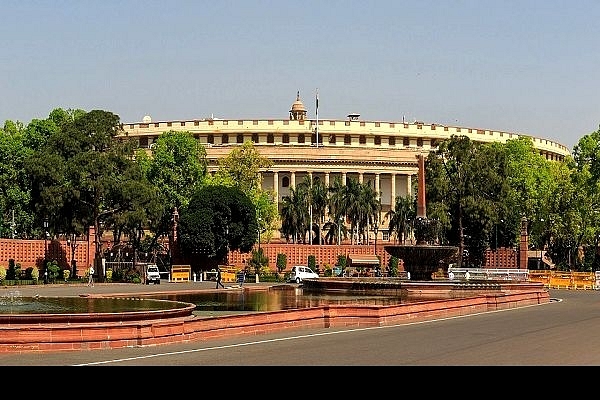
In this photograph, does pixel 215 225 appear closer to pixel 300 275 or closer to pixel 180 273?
pixel 180 273

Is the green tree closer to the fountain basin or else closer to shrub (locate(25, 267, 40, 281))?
shrub (locate(25, 267, 40, 281))

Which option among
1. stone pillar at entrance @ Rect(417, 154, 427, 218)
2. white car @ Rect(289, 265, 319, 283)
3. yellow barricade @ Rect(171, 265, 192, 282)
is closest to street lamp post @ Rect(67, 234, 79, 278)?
yellow barricade @ Rect(171, 265, 192, 282)

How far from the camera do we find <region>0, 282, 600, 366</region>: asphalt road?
58.5 feet

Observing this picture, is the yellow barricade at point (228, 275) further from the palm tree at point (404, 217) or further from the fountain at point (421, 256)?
the palm tree at point (404, 217)

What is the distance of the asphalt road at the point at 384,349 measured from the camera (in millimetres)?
17828

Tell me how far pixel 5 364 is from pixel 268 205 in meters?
66.3

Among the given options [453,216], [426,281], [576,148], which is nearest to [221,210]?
[453,216]

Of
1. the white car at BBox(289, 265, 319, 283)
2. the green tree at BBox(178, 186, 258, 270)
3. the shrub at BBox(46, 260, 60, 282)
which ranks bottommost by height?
the white car at BBox(289, 265, 319, 283)

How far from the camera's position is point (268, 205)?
83750 mm

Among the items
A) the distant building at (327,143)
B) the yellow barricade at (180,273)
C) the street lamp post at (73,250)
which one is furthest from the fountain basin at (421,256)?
the distant building at (327,143)

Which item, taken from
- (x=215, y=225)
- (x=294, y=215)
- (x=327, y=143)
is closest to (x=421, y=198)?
(x=215, y=225)

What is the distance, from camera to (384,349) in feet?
65.9

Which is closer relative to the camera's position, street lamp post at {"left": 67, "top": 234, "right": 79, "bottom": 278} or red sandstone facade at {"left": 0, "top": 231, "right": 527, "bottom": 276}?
street lamp post at {"left": 67, "top": 234, "right": 79, "bottom": 278}
